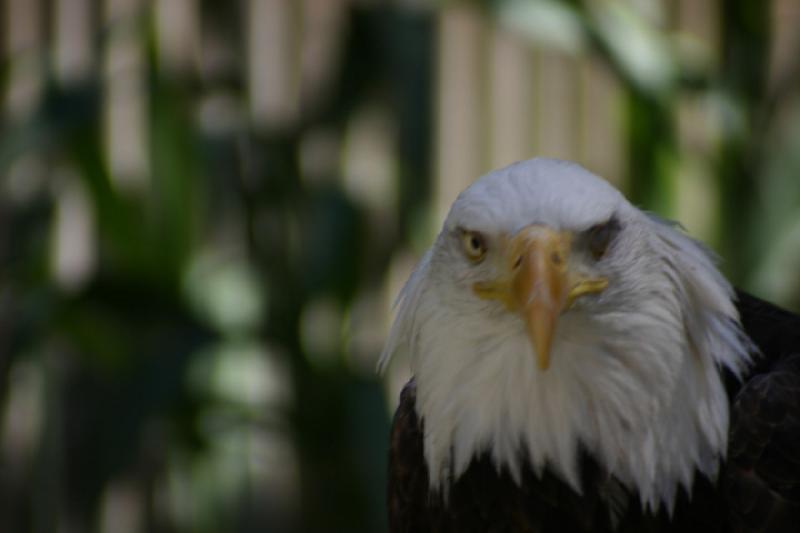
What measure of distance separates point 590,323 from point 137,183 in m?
2.13

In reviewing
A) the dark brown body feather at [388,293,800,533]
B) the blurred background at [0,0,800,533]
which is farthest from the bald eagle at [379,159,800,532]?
the blurred background at [0,0,800,533]

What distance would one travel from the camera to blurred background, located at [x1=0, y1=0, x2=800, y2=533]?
3.54 m

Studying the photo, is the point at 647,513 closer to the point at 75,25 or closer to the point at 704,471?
the point at 704,471

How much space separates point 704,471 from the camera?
2.01 metres

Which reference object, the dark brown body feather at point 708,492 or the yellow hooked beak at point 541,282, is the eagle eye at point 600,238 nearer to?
the yellow hooked beak at point 541,282

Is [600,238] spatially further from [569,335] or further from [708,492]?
[708,492]

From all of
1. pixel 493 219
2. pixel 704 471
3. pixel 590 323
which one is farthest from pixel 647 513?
pixel 493 219

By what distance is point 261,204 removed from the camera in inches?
148

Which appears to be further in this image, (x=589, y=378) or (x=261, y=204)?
(x=261, y=204)

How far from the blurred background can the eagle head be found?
4.69ft

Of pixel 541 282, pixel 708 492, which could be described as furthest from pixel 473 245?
pixel 708 492

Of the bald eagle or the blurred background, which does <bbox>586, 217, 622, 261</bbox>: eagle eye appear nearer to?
the bald eagle

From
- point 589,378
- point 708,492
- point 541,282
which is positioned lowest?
point 708,492

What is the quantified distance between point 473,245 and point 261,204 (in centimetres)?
194
